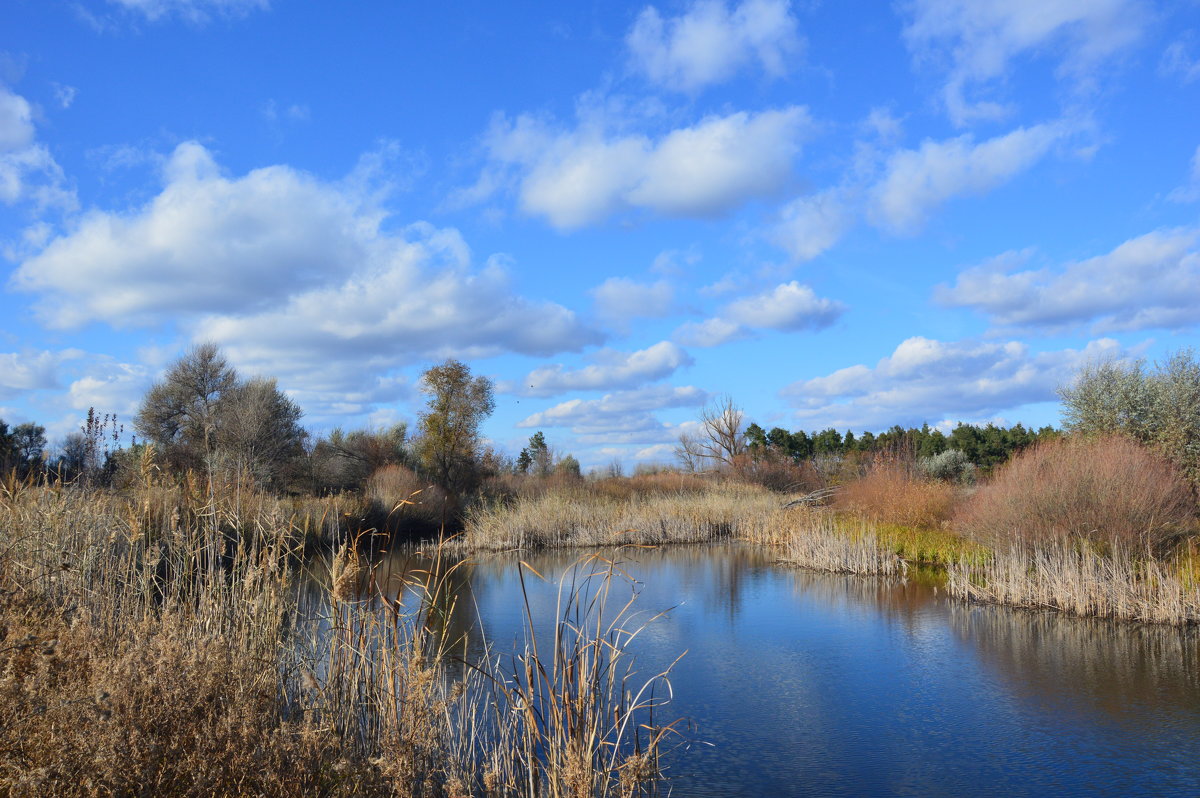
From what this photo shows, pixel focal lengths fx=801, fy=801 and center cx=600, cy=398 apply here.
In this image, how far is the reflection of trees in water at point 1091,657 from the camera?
707cm

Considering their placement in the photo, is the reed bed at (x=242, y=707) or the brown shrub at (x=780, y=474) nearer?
the reed bed at (x=242, y=707)

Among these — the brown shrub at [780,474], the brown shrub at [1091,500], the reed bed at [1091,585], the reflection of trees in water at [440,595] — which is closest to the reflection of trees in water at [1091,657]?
the reed bed at [1091,585]

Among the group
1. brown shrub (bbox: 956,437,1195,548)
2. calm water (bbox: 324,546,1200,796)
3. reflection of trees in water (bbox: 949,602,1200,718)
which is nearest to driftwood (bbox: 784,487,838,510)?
brown shrub (bbox: 956,437,1195,548)

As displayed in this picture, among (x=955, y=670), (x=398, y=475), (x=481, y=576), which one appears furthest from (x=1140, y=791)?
(x=398, y=475)

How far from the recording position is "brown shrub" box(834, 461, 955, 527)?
1755cm

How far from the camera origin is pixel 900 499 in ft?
59.1

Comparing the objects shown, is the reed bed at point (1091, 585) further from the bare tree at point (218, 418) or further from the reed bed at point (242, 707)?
the bare tree at point (218, 418)

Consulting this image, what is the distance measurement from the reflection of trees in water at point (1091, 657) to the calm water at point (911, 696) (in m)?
0.02

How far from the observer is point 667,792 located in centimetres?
498

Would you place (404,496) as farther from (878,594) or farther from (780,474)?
(780,474)

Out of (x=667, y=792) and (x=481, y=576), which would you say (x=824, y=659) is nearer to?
(x=667, y=792)

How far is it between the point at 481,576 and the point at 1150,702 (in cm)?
1087

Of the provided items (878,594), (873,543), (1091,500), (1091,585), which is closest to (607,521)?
(873,543)

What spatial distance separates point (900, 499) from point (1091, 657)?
9836 millimetres
